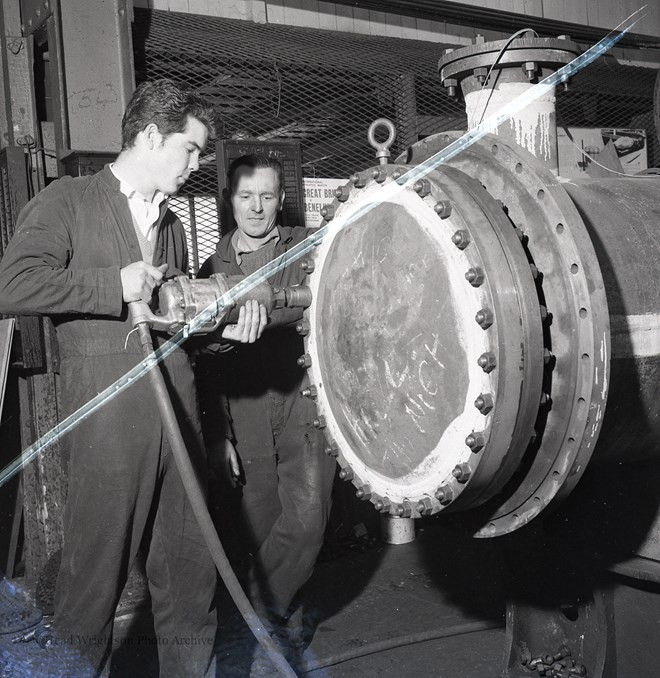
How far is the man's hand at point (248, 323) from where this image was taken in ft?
5.83

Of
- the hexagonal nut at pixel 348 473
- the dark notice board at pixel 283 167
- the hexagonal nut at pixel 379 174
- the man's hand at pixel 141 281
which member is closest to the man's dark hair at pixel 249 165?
the dark notice board at pixel 283 167

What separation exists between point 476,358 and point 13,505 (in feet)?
9.87

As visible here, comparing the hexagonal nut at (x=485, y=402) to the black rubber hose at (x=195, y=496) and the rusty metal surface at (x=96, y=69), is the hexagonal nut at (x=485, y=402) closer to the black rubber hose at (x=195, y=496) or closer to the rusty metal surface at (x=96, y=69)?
the black rubber hose at (x=195, y=496)

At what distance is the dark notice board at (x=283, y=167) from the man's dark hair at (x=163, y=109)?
3.96 feet

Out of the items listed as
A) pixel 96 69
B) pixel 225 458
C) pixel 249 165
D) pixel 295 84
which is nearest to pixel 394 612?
pixel 225 458

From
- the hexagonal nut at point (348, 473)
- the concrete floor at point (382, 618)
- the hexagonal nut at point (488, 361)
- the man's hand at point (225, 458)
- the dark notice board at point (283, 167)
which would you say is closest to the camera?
the hexagonal nut at point (488, 361)

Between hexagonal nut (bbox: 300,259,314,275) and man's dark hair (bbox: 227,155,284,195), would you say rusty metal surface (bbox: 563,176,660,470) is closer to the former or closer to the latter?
hexagonal nut (bbox: 300,259,314,275)

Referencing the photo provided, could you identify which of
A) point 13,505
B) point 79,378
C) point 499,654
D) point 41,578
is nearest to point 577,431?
point 79,378

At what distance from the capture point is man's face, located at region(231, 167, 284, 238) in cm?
287

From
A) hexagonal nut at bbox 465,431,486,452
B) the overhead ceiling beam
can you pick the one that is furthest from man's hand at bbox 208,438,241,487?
the overhead ceiling beam

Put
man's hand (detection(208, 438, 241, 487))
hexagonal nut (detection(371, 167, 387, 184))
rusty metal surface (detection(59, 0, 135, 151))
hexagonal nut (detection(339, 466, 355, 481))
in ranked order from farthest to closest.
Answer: rusty metal surface (detection(59, 0, 135, 151)) → man's hand (detection(208, 438, 241, 487)) → hexagonal nut (detection(339, 466, 355, 481)) → hexagonal nut (detection(371, 167, 387, 184))

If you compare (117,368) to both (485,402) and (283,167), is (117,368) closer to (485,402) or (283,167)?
(485,402)

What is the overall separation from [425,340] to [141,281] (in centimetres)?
73

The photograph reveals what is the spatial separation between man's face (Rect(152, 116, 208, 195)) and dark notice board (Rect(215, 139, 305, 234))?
1210 mm
